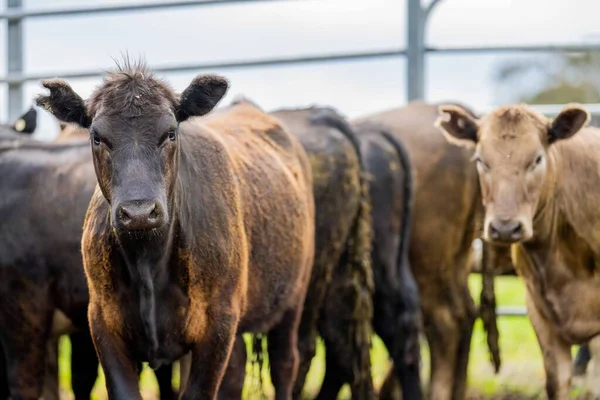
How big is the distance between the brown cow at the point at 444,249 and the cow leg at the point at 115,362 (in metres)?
3.18

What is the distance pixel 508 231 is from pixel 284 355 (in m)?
1.55

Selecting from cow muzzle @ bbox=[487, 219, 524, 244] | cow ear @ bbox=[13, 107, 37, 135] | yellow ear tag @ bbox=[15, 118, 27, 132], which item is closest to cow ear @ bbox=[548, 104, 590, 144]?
cow muzzle @ bbox=[487, 219, 524, 244]

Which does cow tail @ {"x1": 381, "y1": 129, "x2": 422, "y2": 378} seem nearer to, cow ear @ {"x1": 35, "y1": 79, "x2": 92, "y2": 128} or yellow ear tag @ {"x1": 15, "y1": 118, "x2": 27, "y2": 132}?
yellow ear tag @ {"x1": 15, "y1": 118, "x2": 27, "y2": 132}

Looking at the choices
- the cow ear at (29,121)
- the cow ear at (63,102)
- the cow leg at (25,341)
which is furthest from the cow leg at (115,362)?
the cow ear at (29,121)

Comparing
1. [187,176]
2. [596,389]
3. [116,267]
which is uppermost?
[187,176]

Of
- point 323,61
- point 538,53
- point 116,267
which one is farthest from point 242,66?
point 116,267

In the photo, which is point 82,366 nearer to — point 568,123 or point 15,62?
point 568,123

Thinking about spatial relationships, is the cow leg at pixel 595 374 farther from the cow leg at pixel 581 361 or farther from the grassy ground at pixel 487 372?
the cow leg at pixel 581 361

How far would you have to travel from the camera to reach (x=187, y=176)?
5.90m

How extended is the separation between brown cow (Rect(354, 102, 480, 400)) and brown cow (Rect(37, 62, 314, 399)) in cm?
226

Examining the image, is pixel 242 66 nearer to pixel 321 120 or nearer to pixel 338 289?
pixel 321 120

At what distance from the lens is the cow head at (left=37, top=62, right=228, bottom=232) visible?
5.09 metres

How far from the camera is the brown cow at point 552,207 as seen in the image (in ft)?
23.3

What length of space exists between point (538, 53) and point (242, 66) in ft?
7.51
